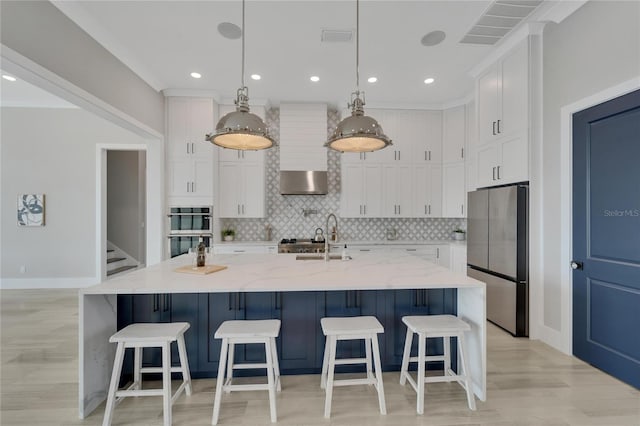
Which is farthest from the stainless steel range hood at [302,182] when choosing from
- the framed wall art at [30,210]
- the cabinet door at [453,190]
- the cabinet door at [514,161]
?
the framed wall art at [30,210]

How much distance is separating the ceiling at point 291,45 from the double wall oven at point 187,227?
1.83 metres

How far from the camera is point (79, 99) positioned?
276 centimetres

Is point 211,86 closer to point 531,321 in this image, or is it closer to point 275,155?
point 275,155

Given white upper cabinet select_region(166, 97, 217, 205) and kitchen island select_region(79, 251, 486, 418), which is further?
white upper cabinet select_region(166, 97, 217, 205)

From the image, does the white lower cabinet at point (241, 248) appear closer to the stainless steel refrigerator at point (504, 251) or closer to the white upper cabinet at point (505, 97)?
the stainless steel refrigerator at point (504, 251)

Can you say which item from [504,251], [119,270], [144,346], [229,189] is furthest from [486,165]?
[119,270]

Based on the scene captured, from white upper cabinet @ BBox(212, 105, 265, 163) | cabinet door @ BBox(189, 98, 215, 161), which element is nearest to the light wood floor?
cabinet door @ BBox(189, 98, 215, 161)

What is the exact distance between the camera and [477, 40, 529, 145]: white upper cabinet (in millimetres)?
3080

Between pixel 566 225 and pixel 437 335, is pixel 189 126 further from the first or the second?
pixel 566 225

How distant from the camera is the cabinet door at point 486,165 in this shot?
3502 millimetres

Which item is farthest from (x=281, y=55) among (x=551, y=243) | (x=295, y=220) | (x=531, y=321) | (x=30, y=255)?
(x=30, y=255)

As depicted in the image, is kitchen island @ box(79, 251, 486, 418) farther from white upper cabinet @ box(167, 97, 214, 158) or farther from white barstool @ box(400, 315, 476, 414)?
white upper cabinet @ box(167, 97, 214, 158)

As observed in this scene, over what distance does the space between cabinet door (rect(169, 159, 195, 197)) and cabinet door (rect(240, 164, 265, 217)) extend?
79 centimetres

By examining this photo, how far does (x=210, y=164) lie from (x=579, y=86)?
14.7 ft
